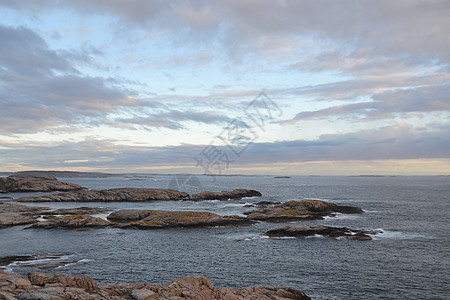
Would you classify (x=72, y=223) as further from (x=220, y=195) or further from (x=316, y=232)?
(x=220, y=195)

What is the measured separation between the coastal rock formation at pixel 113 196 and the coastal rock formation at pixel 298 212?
58668mm

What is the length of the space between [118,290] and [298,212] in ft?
189

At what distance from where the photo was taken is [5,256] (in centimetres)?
4159

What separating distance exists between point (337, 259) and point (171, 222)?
36481mm

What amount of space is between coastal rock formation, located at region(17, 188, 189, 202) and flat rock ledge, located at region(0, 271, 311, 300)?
98415mm

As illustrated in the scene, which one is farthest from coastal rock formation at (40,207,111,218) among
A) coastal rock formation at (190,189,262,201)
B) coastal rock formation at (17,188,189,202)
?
coastal rock formation at (190,189,262,201)

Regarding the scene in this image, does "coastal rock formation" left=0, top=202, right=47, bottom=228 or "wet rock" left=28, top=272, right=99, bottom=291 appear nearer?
"wet rock" left=28, top=272, right=99, bottom=291

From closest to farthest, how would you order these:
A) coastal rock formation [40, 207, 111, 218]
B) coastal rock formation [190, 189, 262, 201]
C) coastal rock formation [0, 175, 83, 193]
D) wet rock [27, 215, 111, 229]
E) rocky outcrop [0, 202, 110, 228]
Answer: wet rock [27, 215, 111, 229] → rocky outcrop [0, 202, 110, 228] → coastal rock formation [40, 207, 111, 218] → coastal rock formation [190, 189, 262, 201] → coastal rock formation [0, 175, 83, 193]

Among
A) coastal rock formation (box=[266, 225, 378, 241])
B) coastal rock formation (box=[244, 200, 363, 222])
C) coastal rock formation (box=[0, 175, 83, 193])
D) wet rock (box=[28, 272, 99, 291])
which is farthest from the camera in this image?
coastal rock formation (box=[0, 175, 83, 193])

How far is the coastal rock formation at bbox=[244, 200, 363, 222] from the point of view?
239 ft

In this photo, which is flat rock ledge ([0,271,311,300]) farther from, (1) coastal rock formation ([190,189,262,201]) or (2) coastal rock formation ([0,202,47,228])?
(1) coastal rock formation ([190,189,262,201])

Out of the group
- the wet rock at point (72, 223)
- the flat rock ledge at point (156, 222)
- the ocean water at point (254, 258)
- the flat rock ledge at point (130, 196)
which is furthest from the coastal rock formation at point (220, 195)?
the ocean water at point (254, 258)

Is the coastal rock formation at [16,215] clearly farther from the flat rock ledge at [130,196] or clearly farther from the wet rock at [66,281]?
the wet rock at [66,281]

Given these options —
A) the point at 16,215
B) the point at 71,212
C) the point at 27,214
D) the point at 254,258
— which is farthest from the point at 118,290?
the point at 27,214
